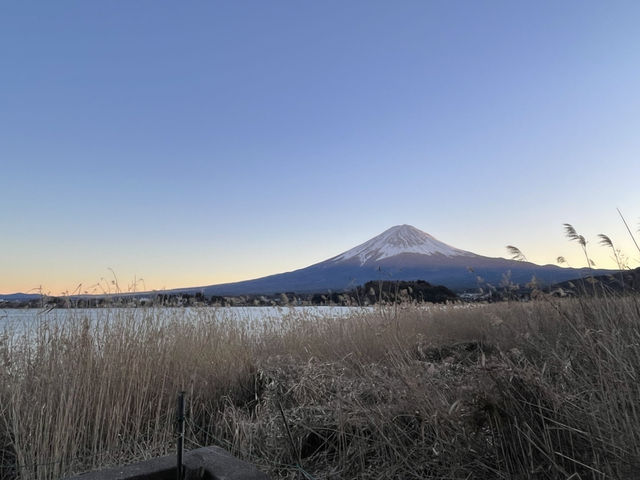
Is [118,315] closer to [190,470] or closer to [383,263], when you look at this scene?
[190,470]

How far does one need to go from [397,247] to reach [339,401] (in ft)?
211

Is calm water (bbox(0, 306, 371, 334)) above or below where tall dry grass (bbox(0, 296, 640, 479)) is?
above

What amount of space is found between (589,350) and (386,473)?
1355 mm

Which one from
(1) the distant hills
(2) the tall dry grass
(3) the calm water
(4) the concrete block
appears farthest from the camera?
(1) the distant hills

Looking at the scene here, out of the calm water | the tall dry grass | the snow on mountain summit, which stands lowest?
the tall dry grass

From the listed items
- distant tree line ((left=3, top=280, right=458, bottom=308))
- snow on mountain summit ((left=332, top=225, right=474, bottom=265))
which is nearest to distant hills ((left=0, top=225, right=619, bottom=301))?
snow on mountain summit ((left=332, top=225, right=474, bottom=265))

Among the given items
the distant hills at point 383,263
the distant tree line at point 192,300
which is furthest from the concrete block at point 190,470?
the distant hills at point 383,263

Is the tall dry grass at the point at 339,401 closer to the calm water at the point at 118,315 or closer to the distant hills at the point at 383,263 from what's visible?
the calm water at the point at 118,315

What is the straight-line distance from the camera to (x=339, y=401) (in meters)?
2.59

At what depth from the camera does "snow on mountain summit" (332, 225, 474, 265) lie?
5902 cm

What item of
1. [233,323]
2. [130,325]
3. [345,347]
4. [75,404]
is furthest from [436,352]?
[75,404]

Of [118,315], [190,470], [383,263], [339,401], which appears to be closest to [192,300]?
[118,315]

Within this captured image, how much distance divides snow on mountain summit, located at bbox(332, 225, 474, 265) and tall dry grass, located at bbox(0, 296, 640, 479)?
51742 millimetres

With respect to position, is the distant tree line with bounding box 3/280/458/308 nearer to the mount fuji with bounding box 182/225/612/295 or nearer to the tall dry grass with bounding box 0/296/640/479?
the tall dry grass with bounding box 0/296/640/479
